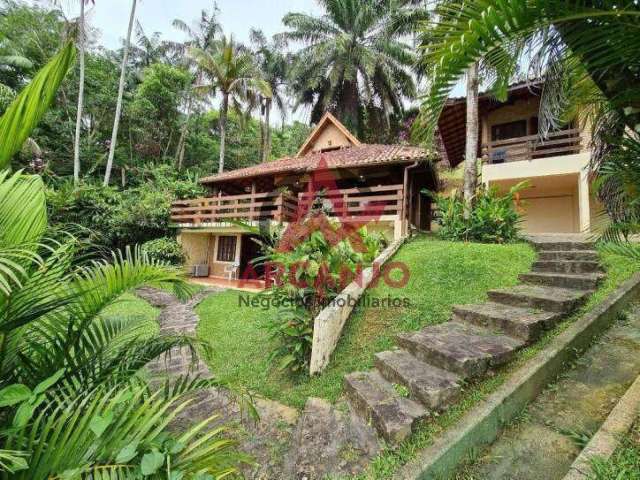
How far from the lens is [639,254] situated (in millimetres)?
1500

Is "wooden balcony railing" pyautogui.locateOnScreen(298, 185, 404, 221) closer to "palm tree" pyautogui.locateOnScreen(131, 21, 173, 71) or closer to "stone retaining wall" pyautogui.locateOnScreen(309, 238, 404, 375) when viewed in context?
"stone retaining wall" pyautogui.locateOnScreen(309, 238, 404, 375)

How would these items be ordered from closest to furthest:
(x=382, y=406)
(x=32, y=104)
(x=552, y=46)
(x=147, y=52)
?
(x=32, y=104) < (x=552, y=46) < (x=382, y=406) < (x=147, y=52)

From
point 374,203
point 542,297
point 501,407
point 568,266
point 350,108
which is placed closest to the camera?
point 501,407

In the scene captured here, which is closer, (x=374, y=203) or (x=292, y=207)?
(x=374, y=203)

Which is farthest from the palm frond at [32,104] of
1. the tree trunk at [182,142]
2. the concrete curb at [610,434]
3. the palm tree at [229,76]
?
the tree trunk at [182,142]

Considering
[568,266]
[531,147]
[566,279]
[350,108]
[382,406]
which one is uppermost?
[350,108]

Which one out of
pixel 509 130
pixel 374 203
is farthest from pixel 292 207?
pixel 509 130

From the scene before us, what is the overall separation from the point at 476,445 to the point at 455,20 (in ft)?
8.85

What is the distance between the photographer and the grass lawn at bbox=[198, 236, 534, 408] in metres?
3.38

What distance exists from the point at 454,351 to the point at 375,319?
1.43 metres

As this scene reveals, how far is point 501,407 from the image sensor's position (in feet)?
7.39

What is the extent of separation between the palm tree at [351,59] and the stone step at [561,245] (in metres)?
13.8

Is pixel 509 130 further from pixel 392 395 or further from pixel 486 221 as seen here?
pixel 392 395

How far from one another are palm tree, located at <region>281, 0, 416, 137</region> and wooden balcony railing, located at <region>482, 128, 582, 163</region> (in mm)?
8464
